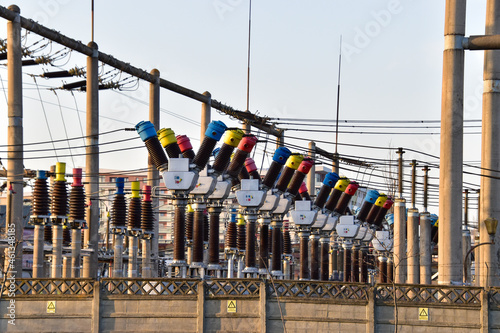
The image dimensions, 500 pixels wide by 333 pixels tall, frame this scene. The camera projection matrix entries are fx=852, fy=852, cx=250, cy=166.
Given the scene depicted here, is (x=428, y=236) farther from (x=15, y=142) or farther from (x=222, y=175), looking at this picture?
(x=15, y=142)

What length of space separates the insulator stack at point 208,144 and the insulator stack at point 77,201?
21.5 ft

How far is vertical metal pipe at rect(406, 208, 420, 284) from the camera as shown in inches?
1663

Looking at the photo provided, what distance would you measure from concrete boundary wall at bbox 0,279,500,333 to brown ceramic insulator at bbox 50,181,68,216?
6877 mm

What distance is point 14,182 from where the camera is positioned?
33.6 m

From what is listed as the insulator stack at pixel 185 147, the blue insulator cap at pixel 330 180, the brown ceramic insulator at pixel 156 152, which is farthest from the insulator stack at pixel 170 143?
the blue insulator cap at pixel 330 180

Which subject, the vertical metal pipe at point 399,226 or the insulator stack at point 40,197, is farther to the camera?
the vertical metal pipe at point 399,226

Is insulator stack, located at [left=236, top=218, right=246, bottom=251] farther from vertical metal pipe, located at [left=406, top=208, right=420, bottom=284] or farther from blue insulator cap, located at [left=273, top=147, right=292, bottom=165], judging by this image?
blue insulator cap, located at [left=273, top=147, right=292, bottom=165]

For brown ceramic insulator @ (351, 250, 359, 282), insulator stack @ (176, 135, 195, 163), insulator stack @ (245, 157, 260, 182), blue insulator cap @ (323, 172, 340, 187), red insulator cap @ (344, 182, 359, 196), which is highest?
insulator stack @ (176, 135, 195, 163)

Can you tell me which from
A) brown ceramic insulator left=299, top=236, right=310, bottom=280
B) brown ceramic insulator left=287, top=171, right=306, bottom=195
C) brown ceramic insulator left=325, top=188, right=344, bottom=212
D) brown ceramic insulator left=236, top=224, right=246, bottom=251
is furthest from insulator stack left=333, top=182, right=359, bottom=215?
brown ceramic insulator left=287, top=171, right=306, bottom=195

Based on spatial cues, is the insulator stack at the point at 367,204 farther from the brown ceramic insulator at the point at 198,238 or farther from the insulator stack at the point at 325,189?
the brown ceramic insulator at the point at 198,238

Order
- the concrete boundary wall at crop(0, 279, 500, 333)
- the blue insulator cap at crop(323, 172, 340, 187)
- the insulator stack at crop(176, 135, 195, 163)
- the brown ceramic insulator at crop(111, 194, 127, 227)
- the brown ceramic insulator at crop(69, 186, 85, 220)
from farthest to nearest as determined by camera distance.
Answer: the blue insulator cap at crop(323, 172, 340, 187), the brown ceramic insulator at crop(111, 194, 127, 227), the brown ceramic insulator at crop(69, 186, 85, 220), the insulator stack at crop(176, 135, 195, 163), the concrete boundary wall at crop(0, 279, 500, 333)

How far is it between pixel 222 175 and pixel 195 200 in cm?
200

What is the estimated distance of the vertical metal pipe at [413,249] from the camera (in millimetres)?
42250

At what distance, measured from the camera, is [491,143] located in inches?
1174
